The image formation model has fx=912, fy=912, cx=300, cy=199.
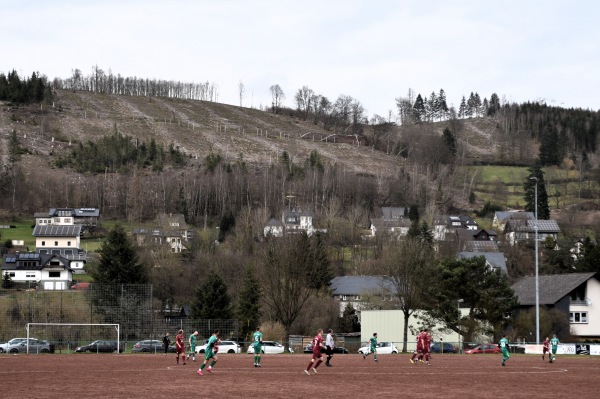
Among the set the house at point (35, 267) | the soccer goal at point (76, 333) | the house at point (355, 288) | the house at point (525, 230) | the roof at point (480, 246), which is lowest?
the soccer goal at point (76, 333)

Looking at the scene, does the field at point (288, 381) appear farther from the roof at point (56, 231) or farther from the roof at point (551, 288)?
the roof at point (56, 231)

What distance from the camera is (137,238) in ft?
445

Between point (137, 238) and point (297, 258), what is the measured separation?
56004 millimetres

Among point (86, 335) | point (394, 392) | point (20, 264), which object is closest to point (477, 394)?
point (394, 392)

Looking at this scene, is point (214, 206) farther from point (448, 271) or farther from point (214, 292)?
point (448, 271)

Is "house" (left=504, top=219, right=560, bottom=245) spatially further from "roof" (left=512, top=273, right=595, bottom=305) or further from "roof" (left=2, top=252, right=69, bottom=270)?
"roof" (left=2, top=252, right=69, bottom=270)

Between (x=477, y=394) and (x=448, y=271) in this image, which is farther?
(x=448, y=271)

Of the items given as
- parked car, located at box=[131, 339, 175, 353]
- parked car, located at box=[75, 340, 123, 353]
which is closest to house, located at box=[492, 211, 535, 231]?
parked car, located at box=[131, 339, 175, 353]

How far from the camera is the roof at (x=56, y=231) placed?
475 feet

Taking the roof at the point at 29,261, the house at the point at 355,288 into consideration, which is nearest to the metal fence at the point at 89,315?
the house at the point at 355,288

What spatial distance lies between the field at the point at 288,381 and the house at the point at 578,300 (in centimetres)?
4614

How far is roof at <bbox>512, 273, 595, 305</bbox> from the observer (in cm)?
8975

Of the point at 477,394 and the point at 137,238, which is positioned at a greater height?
the point at 137,238

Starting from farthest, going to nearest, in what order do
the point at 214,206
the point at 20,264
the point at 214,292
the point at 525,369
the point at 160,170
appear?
the point at 160,170, the point at 214,206, the point at 20,264, the point at 214,292, the point at 525,369
